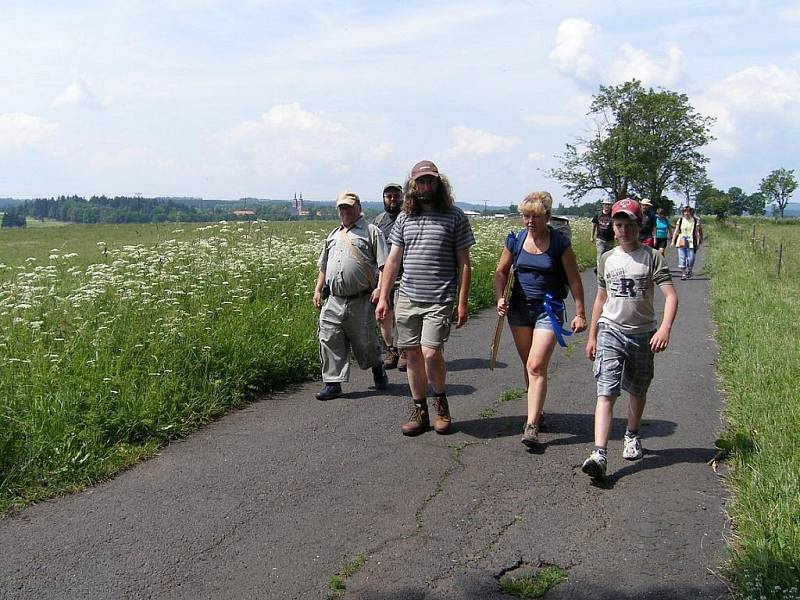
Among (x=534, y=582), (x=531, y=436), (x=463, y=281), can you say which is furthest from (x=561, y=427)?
(x=534, y=582)

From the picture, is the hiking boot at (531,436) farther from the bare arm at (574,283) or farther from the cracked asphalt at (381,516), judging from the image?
the bare arm at (574,283)

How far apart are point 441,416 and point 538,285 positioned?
1.23 m

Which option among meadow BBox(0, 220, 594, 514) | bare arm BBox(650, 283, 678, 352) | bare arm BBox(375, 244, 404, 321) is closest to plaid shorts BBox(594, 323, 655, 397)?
bare arm BBox(650, 283, 678, 352)

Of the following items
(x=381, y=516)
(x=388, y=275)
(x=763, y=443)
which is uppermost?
(x=388, y=275)

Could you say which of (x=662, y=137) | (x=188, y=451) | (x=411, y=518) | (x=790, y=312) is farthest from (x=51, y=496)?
(x=662, y=137)

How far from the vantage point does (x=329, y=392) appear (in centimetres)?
715

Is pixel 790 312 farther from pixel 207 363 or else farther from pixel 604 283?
pixel 207 363

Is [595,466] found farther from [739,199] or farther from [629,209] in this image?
[739,199]

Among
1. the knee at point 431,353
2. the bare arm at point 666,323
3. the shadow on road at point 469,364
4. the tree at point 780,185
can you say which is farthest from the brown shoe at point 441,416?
the tree at point 780,185

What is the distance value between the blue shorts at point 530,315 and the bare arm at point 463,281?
34 cm

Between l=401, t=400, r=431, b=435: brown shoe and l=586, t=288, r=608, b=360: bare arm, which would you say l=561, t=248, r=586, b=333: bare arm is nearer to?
l=586, t=288, r=608, b=360: bare arm

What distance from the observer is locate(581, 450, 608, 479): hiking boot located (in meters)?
4.93

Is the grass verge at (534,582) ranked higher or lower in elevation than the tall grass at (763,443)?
lower

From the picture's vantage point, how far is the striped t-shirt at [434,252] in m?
5.89
